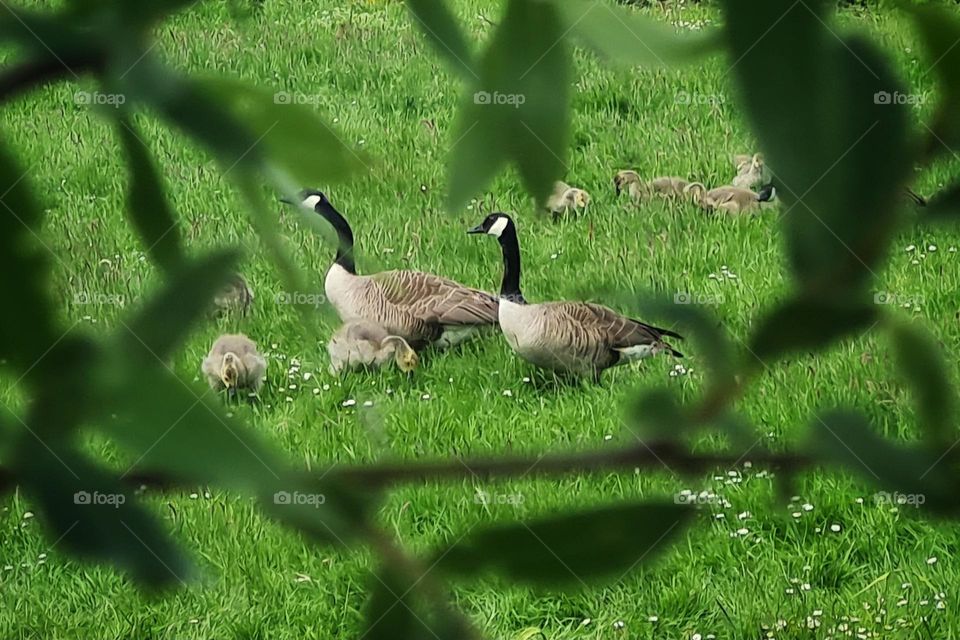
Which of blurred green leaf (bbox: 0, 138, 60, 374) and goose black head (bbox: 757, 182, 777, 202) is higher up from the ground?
goose black head (bbox: 757, 182, 777, 202)

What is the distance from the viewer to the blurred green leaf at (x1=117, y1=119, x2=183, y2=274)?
0.39 feet

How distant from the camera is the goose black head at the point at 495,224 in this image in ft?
0.99

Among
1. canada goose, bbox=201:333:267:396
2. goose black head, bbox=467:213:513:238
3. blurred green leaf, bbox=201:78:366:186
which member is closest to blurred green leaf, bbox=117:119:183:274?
blurred green leaf, bbox=201:78:366:186

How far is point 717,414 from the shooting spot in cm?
9

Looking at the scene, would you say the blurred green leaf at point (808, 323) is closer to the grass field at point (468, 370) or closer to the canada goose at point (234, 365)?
the grass field at point (468, 370)

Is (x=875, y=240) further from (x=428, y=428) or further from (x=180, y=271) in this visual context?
(x=428, y=428)

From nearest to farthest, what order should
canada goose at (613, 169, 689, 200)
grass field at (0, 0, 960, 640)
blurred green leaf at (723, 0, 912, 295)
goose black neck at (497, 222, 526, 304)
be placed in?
blurred green leaf at (723, 0, 912, 295), grass field at (0, 0, 960, 640), goose black neck at (497, 222, 526, 304), canada goose at (613, 169, 689, 200)

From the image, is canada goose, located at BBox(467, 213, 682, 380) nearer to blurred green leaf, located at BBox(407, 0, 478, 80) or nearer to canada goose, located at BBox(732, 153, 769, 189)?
canada goose, located at BBox(732, 153, 769, 189)

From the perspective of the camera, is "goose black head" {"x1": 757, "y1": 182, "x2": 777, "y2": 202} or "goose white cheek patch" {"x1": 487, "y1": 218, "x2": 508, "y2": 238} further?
"goose white cheek patch" {"x1": 487, "y1": 218, "x2": 508, "y2": 238}

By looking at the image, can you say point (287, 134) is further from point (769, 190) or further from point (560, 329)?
point (560, 329)

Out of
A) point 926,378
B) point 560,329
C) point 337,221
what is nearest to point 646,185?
point 560,329

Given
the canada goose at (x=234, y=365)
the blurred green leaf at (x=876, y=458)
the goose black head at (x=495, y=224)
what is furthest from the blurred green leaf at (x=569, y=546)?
the canada goose at (x=234, y=365)

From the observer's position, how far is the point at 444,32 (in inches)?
4.8

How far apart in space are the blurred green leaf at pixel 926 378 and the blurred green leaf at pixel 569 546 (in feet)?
0.08
